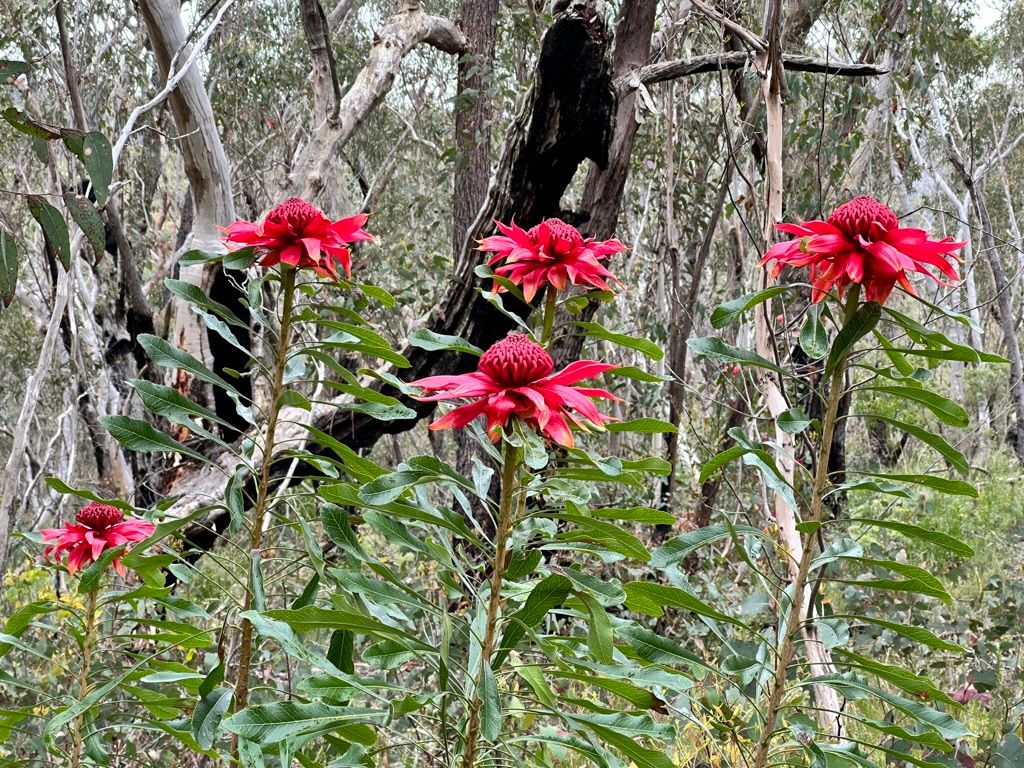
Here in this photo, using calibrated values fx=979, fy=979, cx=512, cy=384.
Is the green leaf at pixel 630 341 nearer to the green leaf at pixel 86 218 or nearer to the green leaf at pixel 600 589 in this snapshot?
the green leaf at pixel 600 589

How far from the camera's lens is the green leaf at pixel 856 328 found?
1.25 metres

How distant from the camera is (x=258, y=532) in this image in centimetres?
151

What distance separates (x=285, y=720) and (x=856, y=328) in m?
0.86

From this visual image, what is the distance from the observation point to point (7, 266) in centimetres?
149

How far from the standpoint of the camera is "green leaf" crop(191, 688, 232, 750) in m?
1.30

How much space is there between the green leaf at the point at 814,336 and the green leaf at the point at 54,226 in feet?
3.42

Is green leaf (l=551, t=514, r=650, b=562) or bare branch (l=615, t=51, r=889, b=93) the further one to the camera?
bare branch (l=615, t=51, r=889, b=93)

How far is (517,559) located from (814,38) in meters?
8.46

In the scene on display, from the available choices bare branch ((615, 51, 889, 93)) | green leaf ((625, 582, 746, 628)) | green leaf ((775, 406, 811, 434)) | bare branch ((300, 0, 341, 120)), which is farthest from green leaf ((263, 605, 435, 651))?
bare branch ((300, 0, 341, 120))

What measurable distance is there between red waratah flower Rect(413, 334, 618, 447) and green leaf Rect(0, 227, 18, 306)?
2.39 feet

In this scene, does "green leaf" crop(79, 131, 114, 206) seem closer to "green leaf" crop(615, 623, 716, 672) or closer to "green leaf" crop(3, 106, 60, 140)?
"green leaf" crop(3, 106, 60, 140)

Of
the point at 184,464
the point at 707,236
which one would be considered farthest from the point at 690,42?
the point at 184,464

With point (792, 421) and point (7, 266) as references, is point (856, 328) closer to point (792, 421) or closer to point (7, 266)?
point (792, 421)

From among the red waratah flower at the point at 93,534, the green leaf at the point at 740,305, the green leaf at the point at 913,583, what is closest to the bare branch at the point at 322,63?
the red waratah flower at the point at 93,534
